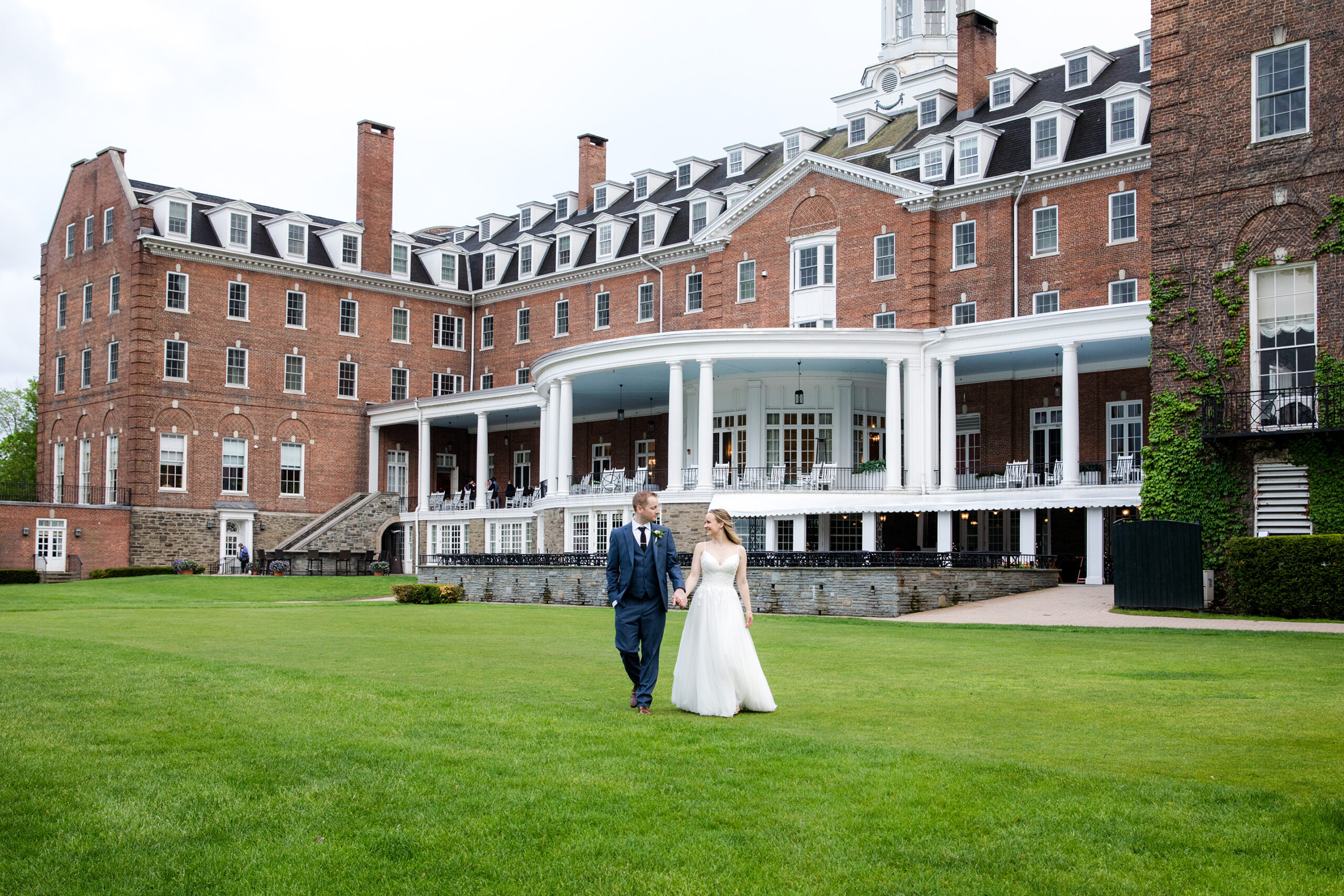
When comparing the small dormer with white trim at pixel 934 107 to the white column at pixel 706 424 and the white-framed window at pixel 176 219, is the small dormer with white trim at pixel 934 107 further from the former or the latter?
the white-framed window at pixel 176 219

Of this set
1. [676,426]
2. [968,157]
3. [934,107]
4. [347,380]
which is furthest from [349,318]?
[968,157]

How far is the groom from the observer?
10250mm

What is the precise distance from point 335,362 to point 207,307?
585 cm

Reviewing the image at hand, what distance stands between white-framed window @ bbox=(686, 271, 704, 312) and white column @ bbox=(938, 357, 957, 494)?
A: 48.8 ft

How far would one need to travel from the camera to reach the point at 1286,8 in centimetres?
2469

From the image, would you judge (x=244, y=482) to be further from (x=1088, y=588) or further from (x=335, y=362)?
(x=1088, y=588)

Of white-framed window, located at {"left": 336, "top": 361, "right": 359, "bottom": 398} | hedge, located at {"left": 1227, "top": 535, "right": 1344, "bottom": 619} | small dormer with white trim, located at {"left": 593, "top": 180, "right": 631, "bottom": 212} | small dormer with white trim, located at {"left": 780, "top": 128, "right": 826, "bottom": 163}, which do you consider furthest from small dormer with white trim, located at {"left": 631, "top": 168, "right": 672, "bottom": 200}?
hedge, located at {"left": 1227, "top": 535, "right": 1344, "bottom": 619}

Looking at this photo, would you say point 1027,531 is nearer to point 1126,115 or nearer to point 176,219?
point 1126,115

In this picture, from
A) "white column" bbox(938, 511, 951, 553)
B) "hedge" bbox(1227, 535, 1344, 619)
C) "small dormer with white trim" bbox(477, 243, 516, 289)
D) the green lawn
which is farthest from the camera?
"small dormer with white trim" bbox(477, 243, 516, 289)

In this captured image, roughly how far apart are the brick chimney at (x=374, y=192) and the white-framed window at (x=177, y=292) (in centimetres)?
806

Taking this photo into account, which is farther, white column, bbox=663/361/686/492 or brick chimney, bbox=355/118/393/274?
brick chimney, bbox=355/118/393/274

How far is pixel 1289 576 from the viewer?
22.5 meters

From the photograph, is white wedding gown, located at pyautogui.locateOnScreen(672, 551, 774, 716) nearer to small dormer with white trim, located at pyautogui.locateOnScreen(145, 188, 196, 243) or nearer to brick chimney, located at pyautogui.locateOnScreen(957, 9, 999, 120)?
brick chimney, located at pyautogui.locateOnScreen(957, 9, 999, 120)

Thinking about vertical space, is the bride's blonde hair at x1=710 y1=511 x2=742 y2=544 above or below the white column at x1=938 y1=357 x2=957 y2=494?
below
